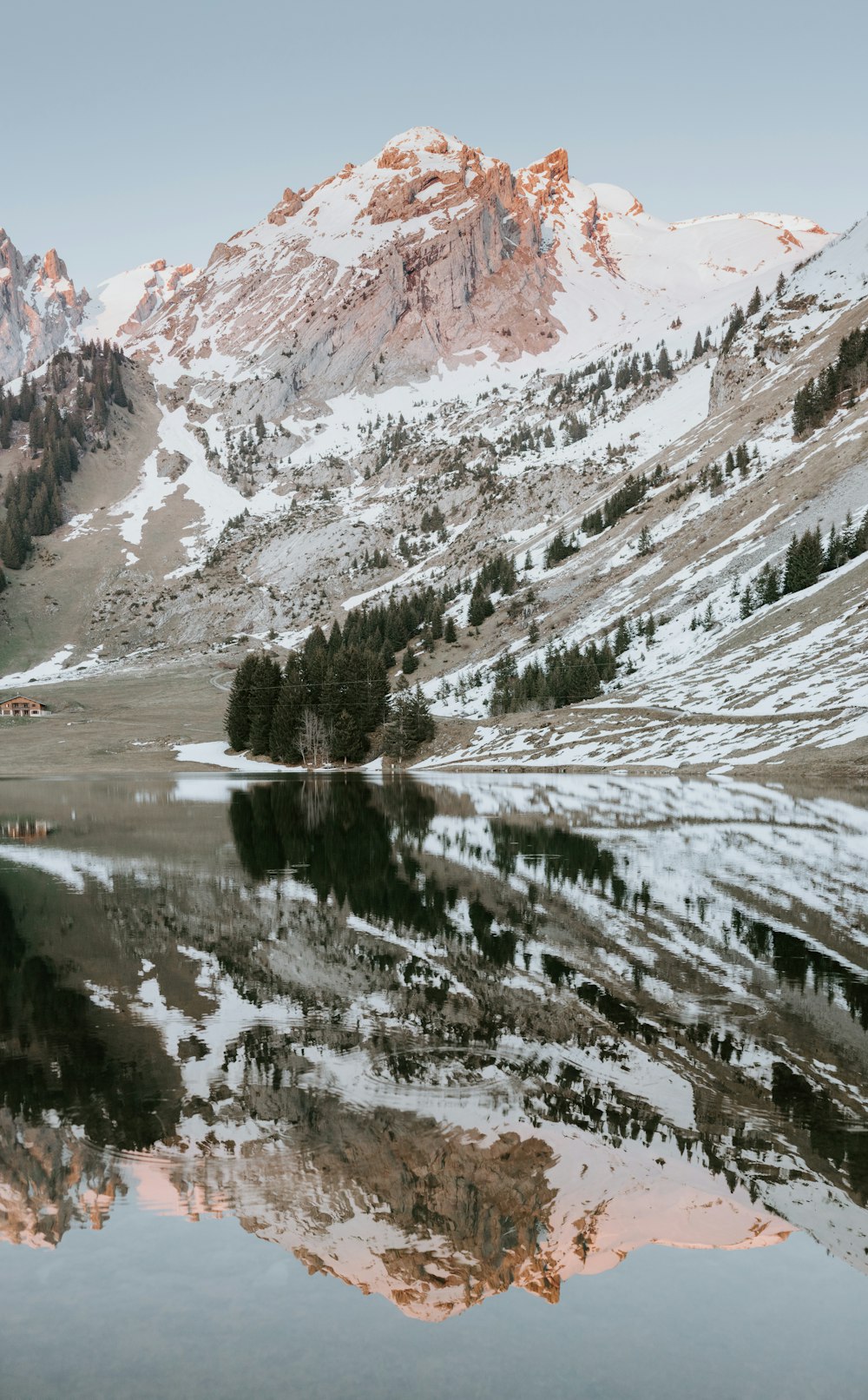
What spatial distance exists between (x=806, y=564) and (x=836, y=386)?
5969 cm

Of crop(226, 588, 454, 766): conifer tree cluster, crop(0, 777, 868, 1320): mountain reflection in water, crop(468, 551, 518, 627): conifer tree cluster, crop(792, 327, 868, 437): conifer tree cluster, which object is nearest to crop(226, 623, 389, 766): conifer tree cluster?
crop(226, 588, 454, 766): conifer tree cluster

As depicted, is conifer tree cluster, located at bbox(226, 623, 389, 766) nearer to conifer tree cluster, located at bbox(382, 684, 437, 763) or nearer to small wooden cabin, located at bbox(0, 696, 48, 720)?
conifer tree cluster, located at bbox(382, 684, 437, 763)

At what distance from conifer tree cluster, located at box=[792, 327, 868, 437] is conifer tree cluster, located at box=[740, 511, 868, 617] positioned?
4645cm

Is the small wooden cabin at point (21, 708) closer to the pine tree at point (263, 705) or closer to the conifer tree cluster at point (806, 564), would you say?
the pine tree at point (263, 705)

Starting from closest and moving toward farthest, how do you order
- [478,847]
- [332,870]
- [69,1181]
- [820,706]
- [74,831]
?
[69,1181] → [332,870] → [478,847] → [74,831] → [820,706]

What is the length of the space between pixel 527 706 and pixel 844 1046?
93.3m

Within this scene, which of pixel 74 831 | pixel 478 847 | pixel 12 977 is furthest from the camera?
pixel 74 831

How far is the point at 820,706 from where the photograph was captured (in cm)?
6288

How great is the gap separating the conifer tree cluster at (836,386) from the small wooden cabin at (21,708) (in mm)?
124729

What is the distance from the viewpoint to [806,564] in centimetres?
9675

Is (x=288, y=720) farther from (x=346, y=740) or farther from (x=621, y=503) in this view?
(x=621, y=503)

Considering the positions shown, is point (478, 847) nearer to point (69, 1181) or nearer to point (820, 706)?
point (69, 1181)

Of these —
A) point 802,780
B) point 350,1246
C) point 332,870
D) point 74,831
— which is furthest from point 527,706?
point 350,1246

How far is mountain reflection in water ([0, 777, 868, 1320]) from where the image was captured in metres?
6.51
